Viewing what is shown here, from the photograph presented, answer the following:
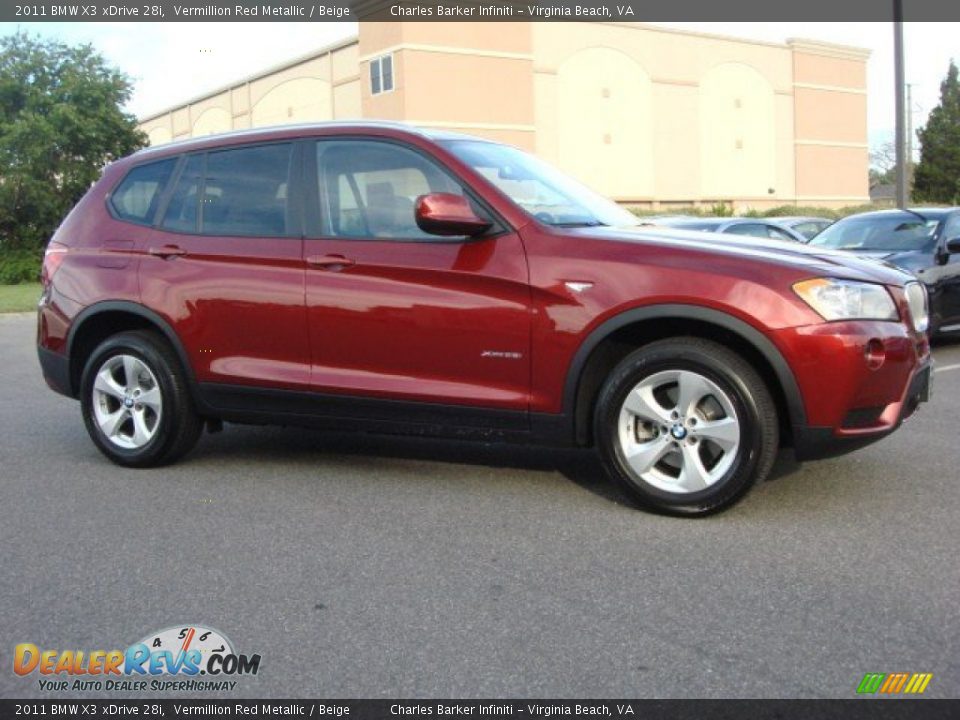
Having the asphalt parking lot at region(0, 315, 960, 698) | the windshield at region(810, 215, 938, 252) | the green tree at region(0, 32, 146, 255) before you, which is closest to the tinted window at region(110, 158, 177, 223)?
the asphalt parking lot at region(0, 315, 960, 698)

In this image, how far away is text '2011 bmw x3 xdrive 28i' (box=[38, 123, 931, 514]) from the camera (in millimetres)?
4547

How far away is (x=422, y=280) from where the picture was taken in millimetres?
5125

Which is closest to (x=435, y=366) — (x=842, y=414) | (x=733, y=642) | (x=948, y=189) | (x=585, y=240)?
(x=585, y=240)

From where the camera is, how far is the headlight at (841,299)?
4.47 m

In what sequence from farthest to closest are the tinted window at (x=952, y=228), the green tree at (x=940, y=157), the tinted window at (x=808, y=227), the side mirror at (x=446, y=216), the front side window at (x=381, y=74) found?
the green tree at (x=940, y=157)
the front side window at (x=381, y=74)
the tinted window at (x=808, y=227)
the tinted window at (x=952, y=228)
the side mirror at (x=446, y=216)

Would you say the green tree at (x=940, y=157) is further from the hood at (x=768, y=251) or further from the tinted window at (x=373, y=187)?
the tinted window at (x=373, y=187)

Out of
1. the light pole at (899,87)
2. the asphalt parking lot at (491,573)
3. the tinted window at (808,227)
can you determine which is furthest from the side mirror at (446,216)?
the tinted window at (808,227)

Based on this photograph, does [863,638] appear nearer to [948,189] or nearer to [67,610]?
[67,610]

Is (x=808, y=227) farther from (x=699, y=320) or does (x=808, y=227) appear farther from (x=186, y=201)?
(x=699, y=320)

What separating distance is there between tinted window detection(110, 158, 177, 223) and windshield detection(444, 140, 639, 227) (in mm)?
1862

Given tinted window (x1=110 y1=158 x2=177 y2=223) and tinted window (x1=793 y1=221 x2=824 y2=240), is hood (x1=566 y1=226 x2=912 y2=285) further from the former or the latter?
tinted window (x1=793 y1=221 x2=824 y2=240)
